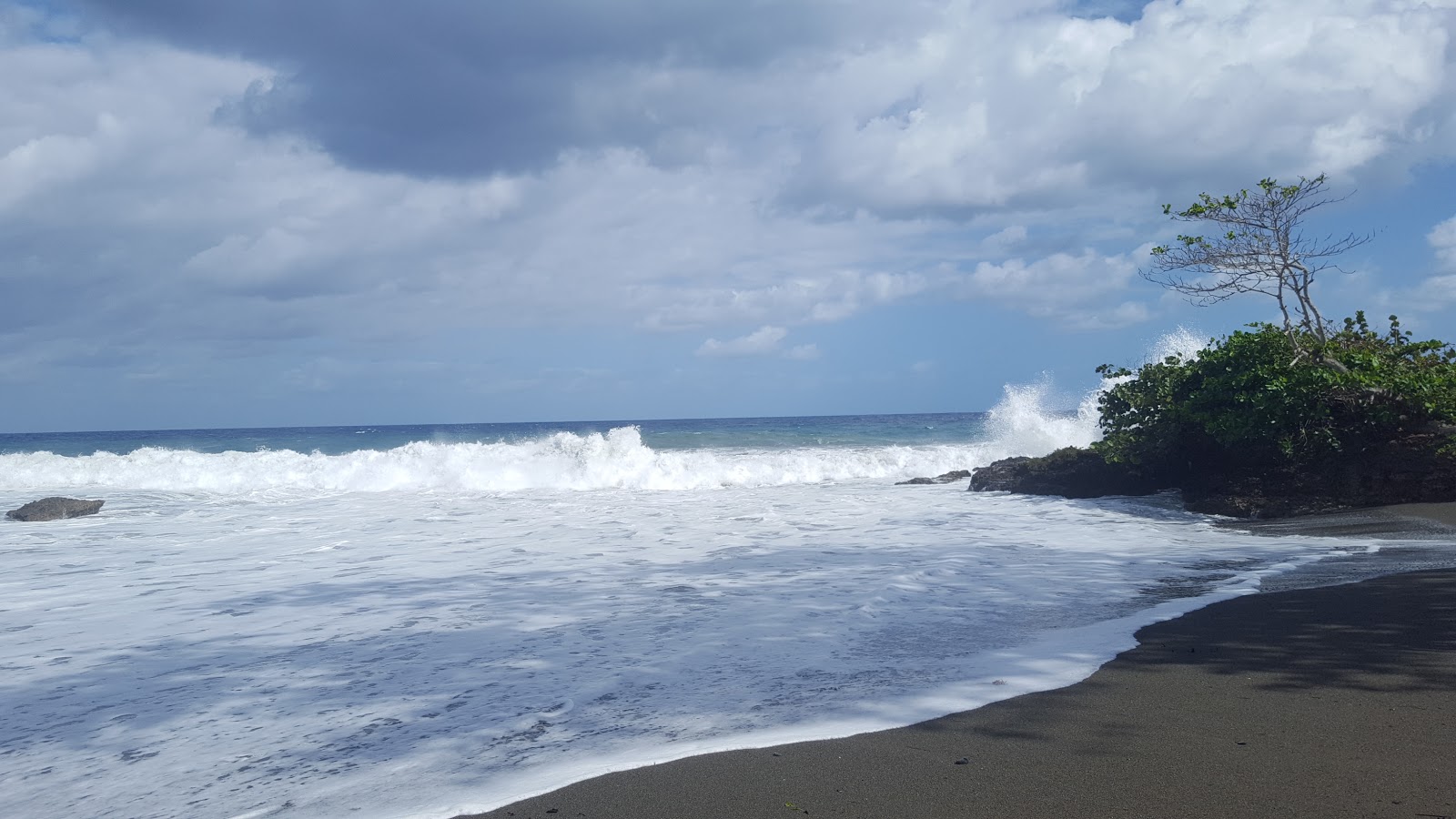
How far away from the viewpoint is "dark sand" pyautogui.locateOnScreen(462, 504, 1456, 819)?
3758 millimetres

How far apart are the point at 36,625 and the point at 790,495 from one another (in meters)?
13.7

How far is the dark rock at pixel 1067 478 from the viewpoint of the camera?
16.1 metres

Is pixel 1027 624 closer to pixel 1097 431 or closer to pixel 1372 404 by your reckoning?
pixel 1372 404

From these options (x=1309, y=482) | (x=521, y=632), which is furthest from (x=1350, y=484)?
(x=521, y=632)

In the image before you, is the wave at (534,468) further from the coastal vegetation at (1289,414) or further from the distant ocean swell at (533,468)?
the coastal vegetation at (1289,414)

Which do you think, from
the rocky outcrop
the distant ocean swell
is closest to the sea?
the rocky outcrop

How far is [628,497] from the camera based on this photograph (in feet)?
69.0

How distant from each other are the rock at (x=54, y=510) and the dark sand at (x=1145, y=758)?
17.4m

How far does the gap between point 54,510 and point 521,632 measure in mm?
14633

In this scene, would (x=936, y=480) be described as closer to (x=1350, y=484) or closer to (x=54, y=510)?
(x=1350, y=484)

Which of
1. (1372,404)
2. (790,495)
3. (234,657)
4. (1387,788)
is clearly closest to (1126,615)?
(1387,788)

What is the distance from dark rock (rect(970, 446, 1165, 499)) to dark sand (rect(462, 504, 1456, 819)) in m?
10.6

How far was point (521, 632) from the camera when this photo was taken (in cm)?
748

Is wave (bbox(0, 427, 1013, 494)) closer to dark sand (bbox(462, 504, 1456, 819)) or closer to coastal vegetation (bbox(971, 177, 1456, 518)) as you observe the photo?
coastal vegetation (bbox(971, 177, 1456, 518))
